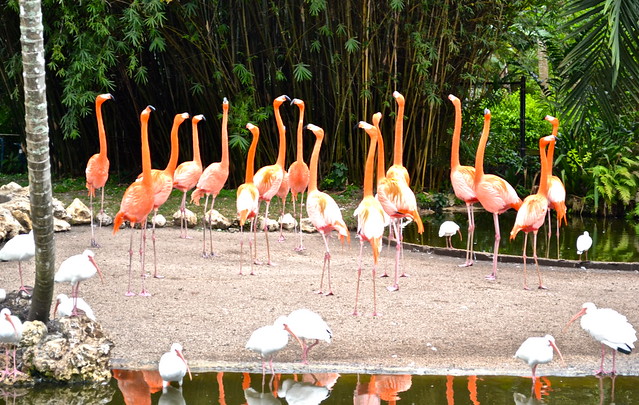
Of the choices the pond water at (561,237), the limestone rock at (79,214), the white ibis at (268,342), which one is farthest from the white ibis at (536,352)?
the limestone rock at (79,214)

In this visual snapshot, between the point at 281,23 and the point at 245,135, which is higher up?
the point at 281,23

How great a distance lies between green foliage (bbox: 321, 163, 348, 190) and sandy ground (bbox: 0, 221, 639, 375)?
411 cm

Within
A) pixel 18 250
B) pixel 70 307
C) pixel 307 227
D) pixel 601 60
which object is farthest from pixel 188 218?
pixel 601 60

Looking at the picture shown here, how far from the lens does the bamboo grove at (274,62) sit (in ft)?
37.4

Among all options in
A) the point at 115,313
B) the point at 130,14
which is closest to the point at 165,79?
the point at 130,14

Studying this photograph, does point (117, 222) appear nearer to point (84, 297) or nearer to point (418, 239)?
point (84, 297)

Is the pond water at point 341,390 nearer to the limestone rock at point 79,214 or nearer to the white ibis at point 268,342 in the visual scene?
the white ibis at point 268,342

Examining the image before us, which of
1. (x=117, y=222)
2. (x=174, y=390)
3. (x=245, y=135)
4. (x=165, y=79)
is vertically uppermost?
(x=165, y=79)

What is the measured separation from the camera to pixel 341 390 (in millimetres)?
4902

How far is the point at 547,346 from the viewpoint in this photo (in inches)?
193

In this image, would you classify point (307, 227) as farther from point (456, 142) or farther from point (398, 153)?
point (456, 142)

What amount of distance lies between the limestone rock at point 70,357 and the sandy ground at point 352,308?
26 cm

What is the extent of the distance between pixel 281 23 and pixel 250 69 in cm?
82

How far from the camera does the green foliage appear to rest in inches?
502
